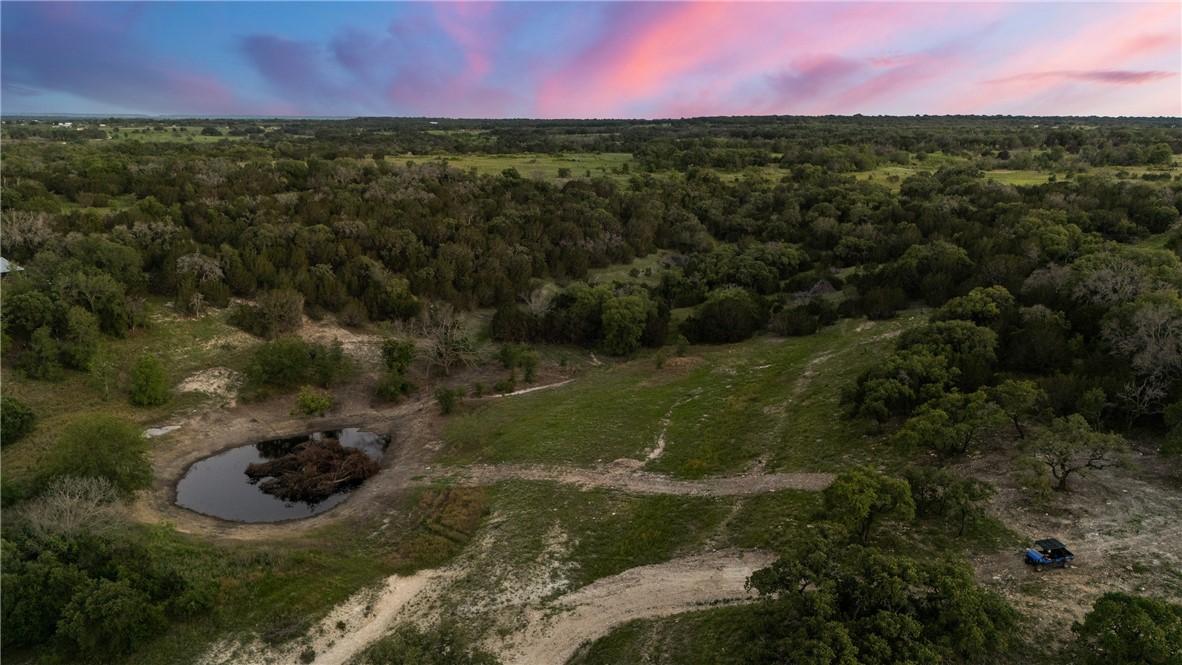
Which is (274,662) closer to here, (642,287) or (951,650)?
(951,650)

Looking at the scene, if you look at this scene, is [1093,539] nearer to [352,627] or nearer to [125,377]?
[352,627]

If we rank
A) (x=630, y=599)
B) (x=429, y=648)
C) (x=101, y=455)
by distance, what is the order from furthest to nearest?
(x=101, y=455)
(x=630, y=599)
(x=429, y=648)

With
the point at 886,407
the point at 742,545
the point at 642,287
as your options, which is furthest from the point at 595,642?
the point at 642,287

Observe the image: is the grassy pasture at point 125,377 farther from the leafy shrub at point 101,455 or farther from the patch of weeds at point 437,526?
the patch of weeds at point 437,526

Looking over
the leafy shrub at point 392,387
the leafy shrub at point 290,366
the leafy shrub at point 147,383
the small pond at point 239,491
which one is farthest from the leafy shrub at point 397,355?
the leafy shrub at point 147,383

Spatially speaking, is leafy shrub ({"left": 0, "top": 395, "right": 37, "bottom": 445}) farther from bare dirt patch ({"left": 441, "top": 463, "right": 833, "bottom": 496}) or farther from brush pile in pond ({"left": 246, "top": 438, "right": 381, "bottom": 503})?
bare dirt patch ({"left": 441, "top": 463, "right": 833, "bottom": 496})

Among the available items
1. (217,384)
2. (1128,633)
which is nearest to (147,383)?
(217,384)

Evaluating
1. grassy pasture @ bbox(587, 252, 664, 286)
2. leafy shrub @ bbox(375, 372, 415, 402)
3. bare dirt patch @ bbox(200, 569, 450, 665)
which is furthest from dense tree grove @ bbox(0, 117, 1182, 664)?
bare dirt patch @ bbox(200, 569, 450, 665)

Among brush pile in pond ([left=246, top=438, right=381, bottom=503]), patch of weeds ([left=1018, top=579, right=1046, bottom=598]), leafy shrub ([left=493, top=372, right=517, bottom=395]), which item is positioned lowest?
patch of weeds ([left=1018, top=579, right=1046, bottom=598])
